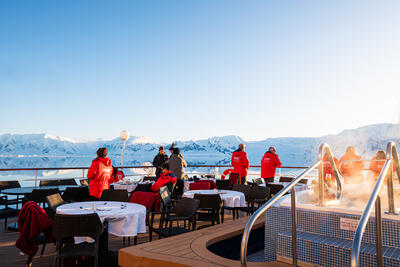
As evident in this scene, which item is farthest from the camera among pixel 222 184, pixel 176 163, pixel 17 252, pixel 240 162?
pixel 240 162

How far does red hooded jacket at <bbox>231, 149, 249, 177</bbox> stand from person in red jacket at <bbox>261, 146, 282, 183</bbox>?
0.48 metres

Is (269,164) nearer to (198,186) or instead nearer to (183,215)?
(198,186)

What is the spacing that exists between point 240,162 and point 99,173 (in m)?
3.78

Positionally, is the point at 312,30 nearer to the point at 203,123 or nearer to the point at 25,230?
the point at 25,230

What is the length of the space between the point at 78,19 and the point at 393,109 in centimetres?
1185

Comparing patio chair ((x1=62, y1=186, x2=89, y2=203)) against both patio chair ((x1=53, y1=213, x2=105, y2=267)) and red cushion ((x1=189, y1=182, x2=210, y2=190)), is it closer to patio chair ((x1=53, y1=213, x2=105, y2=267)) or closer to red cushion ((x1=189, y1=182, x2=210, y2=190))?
red cushion ((x1=189, y1=182, x2=210, y2=190))

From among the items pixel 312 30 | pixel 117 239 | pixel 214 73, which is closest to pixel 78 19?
pixel 214 73

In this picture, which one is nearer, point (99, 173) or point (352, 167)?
point (99, 173)

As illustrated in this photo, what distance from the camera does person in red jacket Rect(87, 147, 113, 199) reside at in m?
4.71

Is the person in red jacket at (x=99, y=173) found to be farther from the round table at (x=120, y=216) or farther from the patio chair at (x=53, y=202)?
the round table at (x=120, y=216)

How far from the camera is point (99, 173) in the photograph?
15.6 ft

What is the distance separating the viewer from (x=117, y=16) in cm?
1120

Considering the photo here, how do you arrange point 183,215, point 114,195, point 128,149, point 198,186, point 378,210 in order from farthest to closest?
1. point 128,149
2. point 198,186
3. point 114,195
4. point 183,215
5. point 378,210

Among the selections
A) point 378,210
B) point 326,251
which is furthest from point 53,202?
point 378,210
